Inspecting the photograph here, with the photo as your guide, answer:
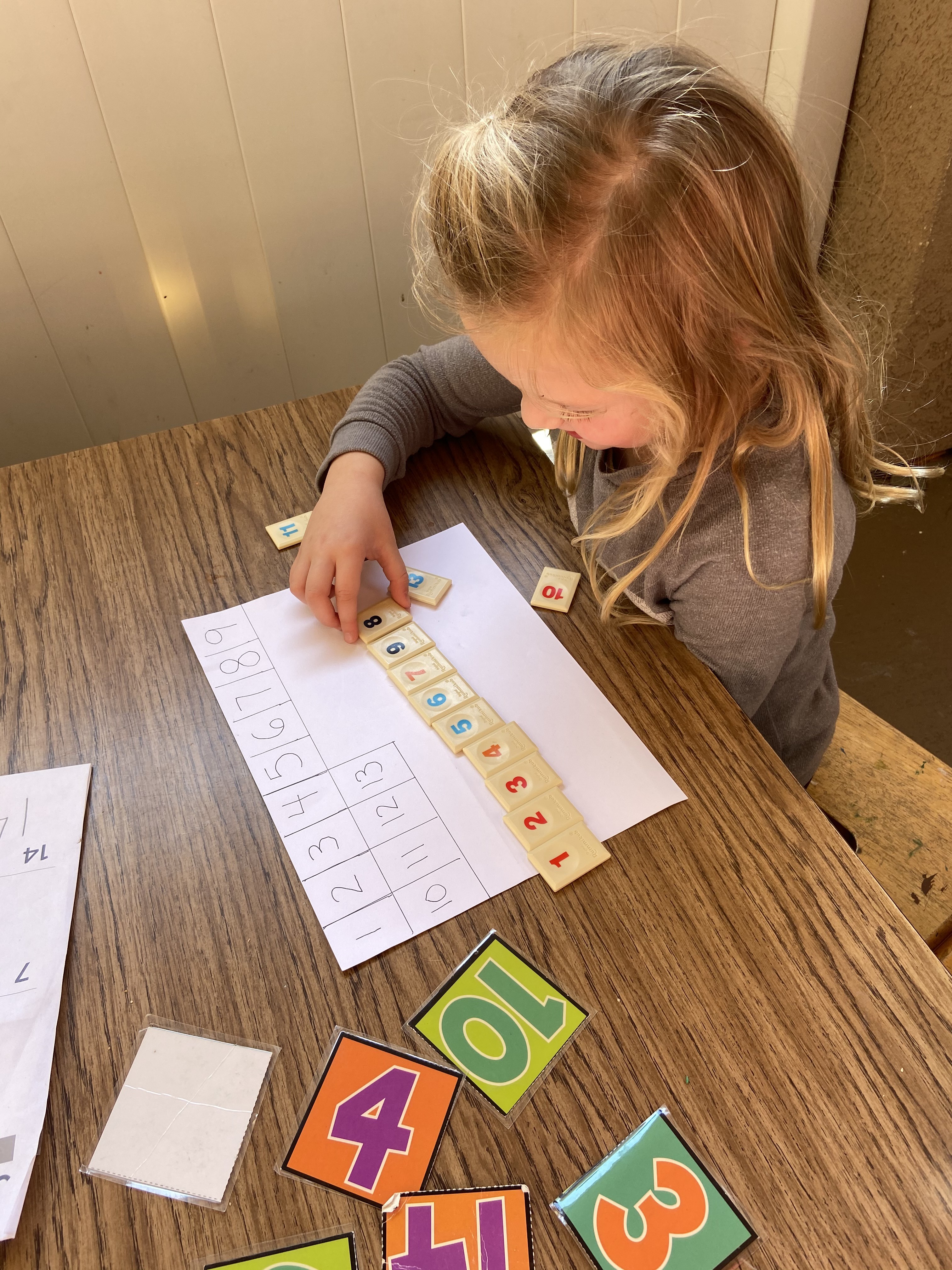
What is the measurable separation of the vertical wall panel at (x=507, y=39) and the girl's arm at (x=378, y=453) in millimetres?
425

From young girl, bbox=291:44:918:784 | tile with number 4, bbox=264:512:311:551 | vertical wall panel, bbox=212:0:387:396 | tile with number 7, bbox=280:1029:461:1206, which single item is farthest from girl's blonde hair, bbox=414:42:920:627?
vertical wall panel, bbox=212:0:387:396

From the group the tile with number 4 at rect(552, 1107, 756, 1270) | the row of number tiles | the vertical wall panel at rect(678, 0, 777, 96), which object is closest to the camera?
the tile with number 4 at rect(552, 1107, 756, 1270)

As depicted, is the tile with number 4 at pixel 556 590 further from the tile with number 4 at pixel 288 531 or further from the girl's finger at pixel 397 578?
the tile with number 4 at pixel 288 531

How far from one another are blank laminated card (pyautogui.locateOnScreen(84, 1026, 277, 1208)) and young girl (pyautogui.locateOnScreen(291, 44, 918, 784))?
316mm

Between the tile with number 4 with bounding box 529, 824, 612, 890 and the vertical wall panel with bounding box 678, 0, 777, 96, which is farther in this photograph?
the vertical wall panel with bounding box 678, 0, 777, 96

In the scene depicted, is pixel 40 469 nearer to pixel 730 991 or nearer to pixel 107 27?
pixel 107 27

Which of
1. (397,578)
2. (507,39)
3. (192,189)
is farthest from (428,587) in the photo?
(507,39)

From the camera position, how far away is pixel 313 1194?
405 millimetres

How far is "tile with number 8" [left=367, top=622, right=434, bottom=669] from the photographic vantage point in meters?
0.65

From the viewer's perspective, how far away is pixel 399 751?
1.93 ft

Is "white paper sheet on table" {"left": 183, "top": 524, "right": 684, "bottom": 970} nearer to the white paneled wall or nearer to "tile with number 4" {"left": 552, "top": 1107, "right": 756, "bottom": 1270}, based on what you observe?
"tile with number 4" {"left": 552, "top": 1107, "right": 756, "bottom": 1270}

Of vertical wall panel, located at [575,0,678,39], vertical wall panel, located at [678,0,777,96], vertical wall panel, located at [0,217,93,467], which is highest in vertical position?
vertical wall panel, located at [575,0,678,39]

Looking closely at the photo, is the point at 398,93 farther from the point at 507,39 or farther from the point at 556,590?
the point at 556,590

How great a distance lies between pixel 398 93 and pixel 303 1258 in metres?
1.17
